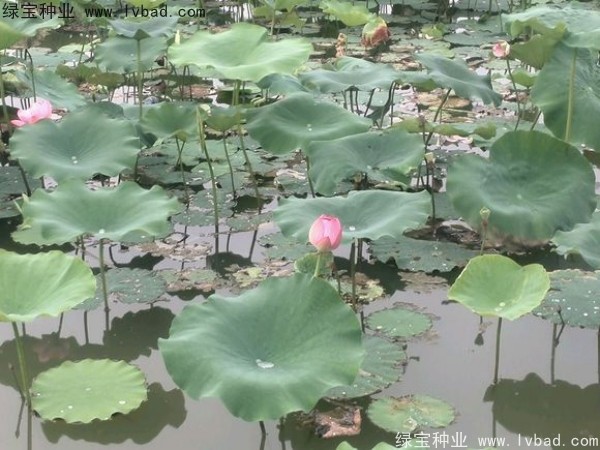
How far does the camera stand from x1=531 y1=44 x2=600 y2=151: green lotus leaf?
2441 millimetres

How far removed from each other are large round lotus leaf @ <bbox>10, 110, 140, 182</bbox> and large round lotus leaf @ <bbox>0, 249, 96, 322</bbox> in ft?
1.92

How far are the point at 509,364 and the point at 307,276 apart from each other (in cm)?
62

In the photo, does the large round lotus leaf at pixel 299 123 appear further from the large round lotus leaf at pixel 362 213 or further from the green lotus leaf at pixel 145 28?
the green lotus leaf at pixel 145 28

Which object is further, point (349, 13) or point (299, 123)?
point (349, 13)

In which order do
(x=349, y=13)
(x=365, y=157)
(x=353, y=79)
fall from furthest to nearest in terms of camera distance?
(x=349, y=13) < (x=353, y=79) < (x=365, y=157)

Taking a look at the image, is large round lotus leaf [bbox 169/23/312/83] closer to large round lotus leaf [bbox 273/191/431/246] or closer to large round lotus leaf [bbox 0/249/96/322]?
large round lotus leaf [bbox 273/191/431/246]

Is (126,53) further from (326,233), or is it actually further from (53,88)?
(326,233)

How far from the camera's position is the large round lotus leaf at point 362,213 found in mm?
1939

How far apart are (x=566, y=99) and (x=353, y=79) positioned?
632mm

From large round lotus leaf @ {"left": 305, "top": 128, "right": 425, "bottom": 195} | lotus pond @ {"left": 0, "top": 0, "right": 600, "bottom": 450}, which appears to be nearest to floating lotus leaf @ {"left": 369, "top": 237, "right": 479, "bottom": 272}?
lotus pond @ {"left": 0, "top": 0, "right": 600, "bottom": 450}

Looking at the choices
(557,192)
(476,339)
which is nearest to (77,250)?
(476,339)

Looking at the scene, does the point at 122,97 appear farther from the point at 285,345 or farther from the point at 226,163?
the point at 285,345

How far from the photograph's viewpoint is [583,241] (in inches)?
81.7

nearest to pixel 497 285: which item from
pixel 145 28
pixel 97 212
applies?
pixel 97 212
